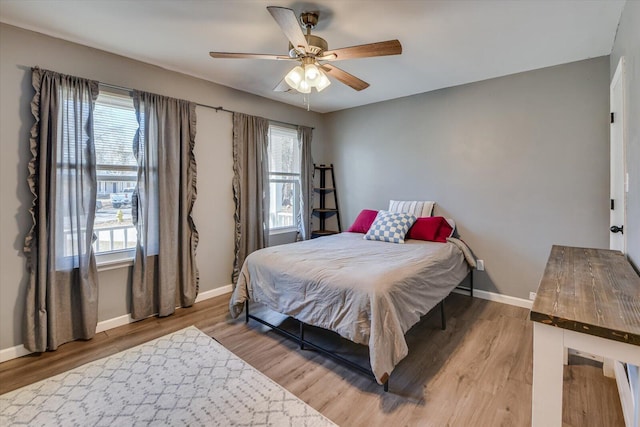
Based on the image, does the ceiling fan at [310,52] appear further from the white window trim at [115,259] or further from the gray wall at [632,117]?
the white window trim at [115,259]

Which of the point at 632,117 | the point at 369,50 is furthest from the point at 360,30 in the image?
the point at 632,117

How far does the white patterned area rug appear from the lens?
1.65m

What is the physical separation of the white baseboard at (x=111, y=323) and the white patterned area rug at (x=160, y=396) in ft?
1.76

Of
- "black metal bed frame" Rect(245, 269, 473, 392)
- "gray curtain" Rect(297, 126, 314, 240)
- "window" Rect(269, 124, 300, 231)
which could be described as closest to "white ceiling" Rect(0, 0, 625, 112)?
"window" Rect(269, 124, 300, 231)

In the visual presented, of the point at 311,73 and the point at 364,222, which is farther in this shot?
the point at 364,222

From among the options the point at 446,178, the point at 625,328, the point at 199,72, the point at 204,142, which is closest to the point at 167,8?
the point at 199,72

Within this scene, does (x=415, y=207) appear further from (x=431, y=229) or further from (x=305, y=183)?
(x=305, y=183)

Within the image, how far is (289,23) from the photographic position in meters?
1.68

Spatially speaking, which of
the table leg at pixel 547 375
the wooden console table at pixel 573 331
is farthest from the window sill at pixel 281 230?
the table leg at pixel 547 375

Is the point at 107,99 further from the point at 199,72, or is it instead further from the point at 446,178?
the point at 446,178

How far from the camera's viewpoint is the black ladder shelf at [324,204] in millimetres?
4676

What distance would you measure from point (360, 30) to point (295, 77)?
62 centimetres

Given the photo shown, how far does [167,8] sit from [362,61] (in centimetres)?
166

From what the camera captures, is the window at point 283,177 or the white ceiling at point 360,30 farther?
the window at point 283,177
